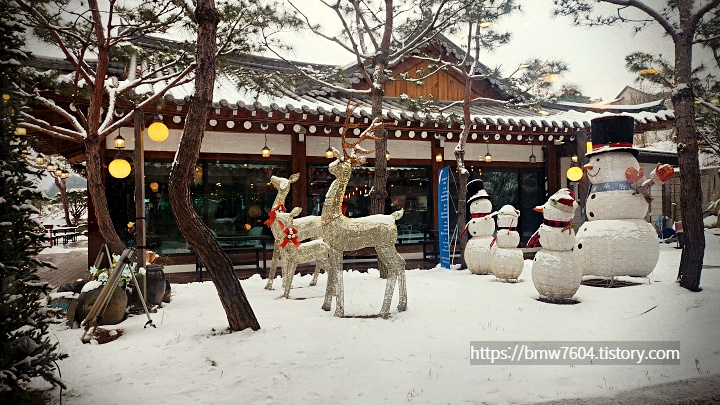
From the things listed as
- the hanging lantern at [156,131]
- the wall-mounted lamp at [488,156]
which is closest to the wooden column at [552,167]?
the wall-mounted lamp at [488,156]

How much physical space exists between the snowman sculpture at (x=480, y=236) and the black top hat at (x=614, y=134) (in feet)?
6.39

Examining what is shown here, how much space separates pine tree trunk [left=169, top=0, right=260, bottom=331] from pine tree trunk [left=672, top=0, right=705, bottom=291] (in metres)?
4.50

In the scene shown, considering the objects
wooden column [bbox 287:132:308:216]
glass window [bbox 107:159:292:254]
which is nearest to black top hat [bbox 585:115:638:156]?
wooden column [bbox 287:132:308:216]

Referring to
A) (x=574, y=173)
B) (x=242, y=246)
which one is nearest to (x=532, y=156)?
(x=574, y=173)

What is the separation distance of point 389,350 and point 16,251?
2.67 metres

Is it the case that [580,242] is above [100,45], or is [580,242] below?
below

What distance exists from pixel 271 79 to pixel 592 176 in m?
5.65

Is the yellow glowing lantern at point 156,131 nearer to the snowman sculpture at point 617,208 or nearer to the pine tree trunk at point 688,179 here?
the snowman sculpture at point 617,208

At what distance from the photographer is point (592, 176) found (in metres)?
6.00

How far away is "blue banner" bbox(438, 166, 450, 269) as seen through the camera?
7.83 metres

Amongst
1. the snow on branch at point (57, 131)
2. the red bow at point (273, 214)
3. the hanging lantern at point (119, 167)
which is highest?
the snow on branch at point (57, 131)

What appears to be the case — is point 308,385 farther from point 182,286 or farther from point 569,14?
point 182,286

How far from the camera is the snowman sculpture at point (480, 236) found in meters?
7.16

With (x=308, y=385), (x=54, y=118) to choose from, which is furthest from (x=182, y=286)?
(x=308, y=385)
